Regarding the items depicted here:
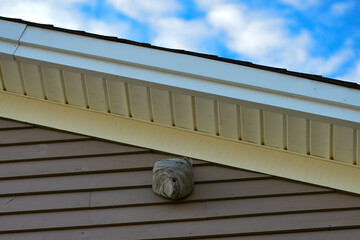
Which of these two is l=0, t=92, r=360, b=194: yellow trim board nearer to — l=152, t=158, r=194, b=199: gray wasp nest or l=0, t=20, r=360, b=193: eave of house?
l=0, t=20, r=360, b=193: eave of house

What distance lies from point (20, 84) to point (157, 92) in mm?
1097

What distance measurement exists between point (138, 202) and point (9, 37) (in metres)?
1.42

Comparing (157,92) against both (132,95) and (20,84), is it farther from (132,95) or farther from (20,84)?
(20,84)

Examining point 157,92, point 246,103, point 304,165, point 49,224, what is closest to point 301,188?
point 304,165

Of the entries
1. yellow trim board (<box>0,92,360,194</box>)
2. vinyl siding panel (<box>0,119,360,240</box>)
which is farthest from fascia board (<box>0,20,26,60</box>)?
vinyl siding panel (<box>0,119,360,240</box>)

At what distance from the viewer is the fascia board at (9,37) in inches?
174

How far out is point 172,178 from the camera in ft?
13.8

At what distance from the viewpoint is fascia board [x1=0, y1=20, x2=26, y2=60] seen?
443 cm

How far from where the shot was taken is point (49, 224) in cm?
419

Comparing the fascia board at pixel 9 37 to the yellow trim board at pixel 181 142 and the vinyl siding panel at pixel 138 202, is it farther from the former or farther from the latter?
the vinyl siding panel at pixel 138 202

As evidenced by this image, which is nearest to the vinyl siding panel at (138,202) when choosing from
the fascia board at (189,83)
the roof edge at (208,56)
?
the fascia board at (189,83)

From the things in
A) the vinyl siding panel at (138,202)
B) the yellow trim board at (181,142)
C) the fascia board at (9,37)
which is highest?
the fascia board at (9,37)

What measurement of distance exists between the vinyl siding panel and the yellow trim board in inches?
2.5

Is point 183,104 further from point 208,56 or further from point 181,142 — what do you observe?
point 208,56
